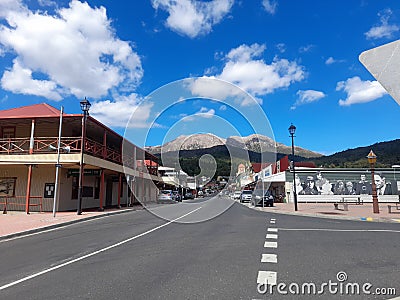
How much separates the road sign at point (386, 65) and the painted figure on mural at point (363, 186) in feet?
131

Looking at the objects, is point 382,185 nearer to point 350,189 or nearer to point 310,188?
point 350,189

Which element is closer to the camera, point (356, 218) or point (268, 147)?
point (268, 147)

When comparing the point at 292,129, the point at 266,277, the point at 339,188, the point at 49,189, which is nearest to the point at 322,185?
the point at 339,188

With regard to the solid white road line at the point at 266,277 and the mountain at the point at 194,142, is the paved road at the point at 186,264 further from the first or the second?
the mountain at the point at 194,142

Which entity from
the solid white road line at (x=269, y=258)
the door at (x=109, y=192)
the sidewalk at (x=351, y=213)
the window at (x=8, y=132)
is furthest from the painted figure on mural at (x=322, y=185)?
the solid white road line at (x=269, y=258)

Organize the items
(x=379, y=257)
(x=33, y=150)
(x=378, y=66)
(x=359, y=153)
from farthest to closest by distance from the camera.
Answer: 1. (x=359, y=153)
2. (x=33, y=150)
3. (x=379, y=257)
4. (x=378, y=66)

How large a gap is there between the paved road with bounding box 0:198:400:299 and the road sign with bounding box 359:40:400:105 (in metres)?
3.02

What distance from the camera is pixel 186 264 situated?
21.3 ft

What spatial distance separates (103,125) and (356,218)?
1756cm

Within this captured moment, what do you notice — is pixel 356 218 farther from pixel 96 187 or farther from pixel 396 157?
pixel 396 157

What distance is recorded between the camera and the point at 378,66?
3350 millimetres

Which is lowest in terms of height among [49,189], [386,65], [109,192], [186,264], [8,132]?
[186,264]

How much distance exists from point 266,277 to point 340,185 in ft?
121

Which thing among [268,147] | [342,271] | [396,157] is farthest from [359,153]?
[342,271]
